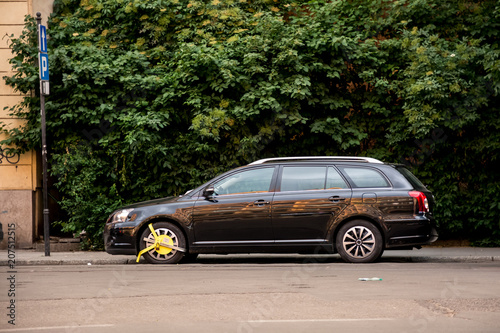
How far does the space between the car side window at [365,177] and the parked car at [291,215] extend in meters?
0.02

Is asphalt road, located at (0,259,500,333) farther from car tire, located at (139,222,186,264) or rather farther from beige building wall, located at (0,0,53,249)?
beige building wall, located at (0,0,53,249)

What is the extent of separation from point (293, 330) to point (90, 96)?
10332 mm

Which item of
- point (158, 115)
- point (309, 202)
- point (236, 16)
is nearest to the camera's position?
point (309, 202)

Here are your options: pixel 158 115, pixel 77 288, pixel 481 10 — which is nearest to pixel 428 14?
pixel 481 10

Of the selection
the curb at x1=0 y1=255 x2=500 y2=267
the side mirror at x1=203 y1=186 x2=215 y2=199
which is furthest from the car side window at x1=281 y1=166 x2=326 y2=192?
the curb at x1=0 y1=255 x2=500 y2=267

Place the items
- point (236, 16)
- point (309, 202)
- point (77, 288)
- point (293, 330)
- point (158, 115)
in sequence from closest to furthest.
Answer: point (293, 330) → point (77, 288) → point (309, 202) → point (158, 115) → point (236, 16)

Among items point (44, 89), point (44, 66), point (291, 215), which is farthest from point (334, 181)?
point (44, 66)

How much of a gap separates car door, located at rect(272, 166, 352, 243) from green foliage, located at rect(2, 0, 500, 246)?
3222mm

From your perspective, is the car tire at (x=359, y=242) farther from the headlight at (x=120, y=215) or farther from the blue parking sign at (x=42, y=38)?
the blue parking sign at (x=42, y=38)

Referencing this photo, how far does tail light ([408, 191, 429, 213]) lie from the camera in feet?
40.0

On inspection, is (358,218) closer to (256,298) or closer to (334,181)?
(334,181)

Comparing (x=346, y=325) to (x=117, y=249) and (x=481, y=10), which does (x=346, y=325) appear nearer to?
(x=117, y=249)

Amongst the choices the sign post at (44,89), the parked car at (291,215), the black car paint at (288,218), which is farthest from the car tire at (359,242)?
the sign post at (44,89)

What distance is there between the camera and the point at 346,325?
6883mm
